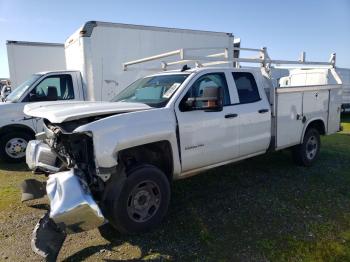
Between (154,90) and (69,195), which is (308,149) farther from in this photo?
(69,195)

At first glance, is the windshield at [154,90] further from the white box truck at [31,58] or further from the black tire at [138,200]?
the white box truck at [31,58]

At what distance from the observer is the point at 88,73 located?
313 inches

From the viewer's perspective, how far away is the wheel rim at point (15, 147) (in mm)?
7270

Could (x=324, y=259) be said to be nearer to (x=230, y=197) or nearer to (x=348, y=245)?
(x=348, y=245)

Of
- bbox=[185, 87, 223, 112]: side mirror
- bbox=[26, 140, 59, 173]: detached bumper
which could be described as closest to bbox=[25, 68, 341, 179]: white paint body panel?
bbox=[185, 87, 223, 112]: side mirror

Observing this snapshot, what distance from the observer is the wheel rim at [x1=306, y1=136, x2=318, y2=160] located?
6.61 meters

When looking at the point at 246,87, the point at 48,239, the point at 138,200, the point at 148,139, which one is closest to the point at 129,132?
the point at 148,139

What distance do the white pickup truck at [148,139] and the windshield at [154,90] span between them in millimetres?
20

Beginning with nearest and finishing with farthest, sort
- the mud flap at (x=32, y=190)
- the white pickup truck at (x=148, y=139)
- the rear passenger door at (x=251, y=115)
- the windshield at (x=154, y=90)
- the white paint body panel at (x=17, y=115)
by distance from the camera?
the white pickup truck at (x=148, y=139)
the windshield at (x=154, y=90)
the mud flap at (x=32, y=190)
the rear passenger door at (x=251, y=115)
the white paint body panel at (x=17, y=115)

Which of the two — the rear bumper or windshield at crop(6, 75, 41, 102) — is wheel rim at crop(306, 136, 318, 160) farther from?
windshield at crop(6, 75, 41, 102)

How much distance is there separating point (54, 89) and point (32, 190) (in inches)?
128

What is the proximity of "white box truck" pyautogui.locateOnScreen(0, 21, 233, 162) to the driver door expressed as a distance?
2.29m

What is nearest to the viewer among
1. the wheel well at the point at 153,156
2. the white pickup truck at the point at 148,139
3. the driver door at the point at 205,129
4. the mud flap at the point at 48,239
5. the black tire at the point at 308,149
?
the mud flap at the point at 48,239

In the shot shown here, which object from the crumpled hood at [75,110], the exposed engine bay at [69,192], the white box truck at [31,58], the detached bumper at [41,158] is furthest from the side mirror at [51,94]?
the white box truck at [31,58]
